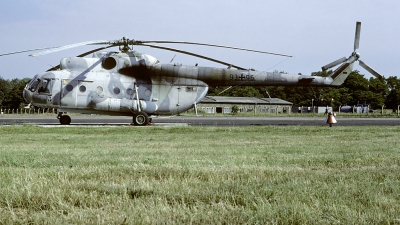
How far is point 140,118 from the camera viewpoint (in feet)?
85.4

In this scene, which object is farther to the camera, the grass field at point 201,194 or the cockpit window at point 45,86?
the cockpit window at point 45,86

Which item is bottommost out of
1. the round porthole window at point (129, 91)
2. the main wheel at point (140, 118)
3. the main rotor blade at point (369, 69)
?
the main wheel at point (140, 118)

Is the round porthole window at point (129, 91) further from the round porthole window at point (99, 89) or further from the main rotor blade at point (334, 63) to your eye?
the main rotor blade at point (334, 63)

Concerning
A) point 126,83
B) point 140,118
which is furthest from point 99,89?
point 140,118

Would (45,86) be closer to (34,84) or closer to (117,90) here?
(34,84)

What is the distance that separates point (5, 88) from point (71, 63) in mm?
112117

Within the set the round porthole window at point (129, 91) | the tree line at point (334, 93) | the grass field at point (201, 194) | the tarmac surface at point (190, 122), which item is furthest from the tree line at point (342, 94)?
the grass field at point (201, 194)

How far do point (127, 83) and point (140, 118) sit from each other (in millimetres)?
2405

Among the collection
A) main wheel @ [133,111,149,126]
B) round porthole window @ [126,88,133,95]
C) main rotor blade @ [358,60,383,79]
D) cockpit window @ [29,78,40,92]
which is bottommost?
main wheel @ [133,111,149,126]

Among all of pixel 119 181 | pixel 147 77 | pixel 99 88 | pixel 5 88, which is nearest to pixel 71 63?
pixel 99 88

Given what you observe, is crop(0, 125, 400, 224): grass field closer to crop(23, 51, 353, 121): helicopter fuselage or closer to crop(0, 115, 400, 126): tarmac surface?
crop(23, 51, 353, 121): helicopter fuselage

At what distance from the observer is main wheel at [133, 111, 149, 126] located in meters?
25.9

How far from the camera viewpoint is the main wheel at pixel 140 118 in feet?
85.1

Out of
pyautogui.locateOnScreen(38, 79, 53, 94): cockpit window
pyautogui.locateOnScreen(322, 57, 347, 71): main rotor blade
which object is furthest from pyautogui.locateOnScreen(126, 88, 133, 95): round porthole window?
pyautogui.locateOnScreen(322, 57, 347, 71): main rotor blade
